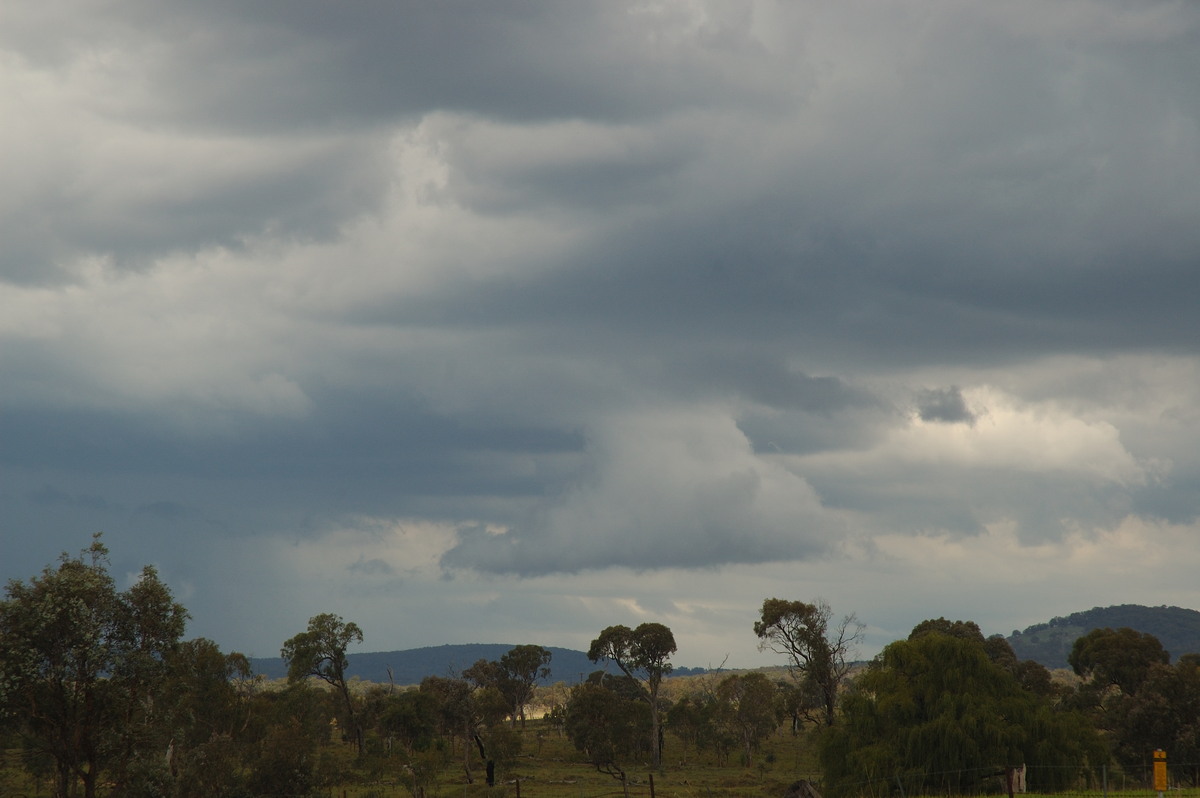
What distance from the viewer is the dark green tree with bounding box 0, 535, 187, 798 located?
49250 millimetres

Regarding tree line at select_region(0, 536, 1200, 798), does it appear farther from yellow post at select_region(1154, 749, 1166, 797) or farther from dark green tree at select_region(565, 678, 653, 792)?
yellow post at select_region(1154, 749, 1166, 797)

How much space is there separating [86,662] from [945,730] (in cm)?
4461

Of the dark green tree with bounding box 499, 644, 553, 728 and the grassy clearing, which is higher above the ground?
the dark green tree with bounding box 499, 644, 553, 728

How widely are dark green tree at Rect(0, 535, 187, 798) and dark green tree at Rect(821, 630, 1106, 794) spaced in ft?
124

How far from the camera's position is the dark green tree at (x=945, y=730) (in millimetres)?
58969

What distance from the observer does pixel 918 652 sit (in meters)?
65.8

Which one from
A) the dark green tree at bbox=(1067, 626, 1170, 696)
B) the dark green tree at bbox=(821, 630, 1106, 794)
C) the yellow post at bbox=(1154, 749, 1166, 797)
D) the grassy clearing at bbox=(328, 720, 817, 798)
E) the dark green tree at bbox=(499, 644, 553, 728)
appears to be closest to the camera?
the yellow post at bbox=(1154, 749, 1166, 797)

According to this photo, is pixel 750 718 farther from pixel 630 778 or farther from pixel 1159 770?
pixel 1159 770

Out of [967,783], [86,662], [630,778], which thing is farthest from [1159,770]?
[630,778]

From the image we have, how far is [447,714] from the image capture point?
132 metres

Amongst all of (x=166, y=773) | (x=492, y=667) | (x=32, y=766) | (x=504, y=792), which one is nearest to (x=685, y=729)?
(x=492, y=667)

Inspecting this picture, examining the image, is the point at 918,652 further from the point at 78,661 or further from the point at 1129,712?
the point at 78,661

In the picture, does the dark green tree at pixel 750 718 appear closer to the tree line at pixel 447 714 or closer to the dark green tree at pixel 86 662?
the tree line at pixel 447 714

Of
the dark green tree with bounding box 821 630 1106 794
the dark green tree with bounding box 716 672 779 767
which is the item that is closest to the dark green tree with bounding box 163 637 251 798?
the dark green tree with bounding box 821 630 1106 794
